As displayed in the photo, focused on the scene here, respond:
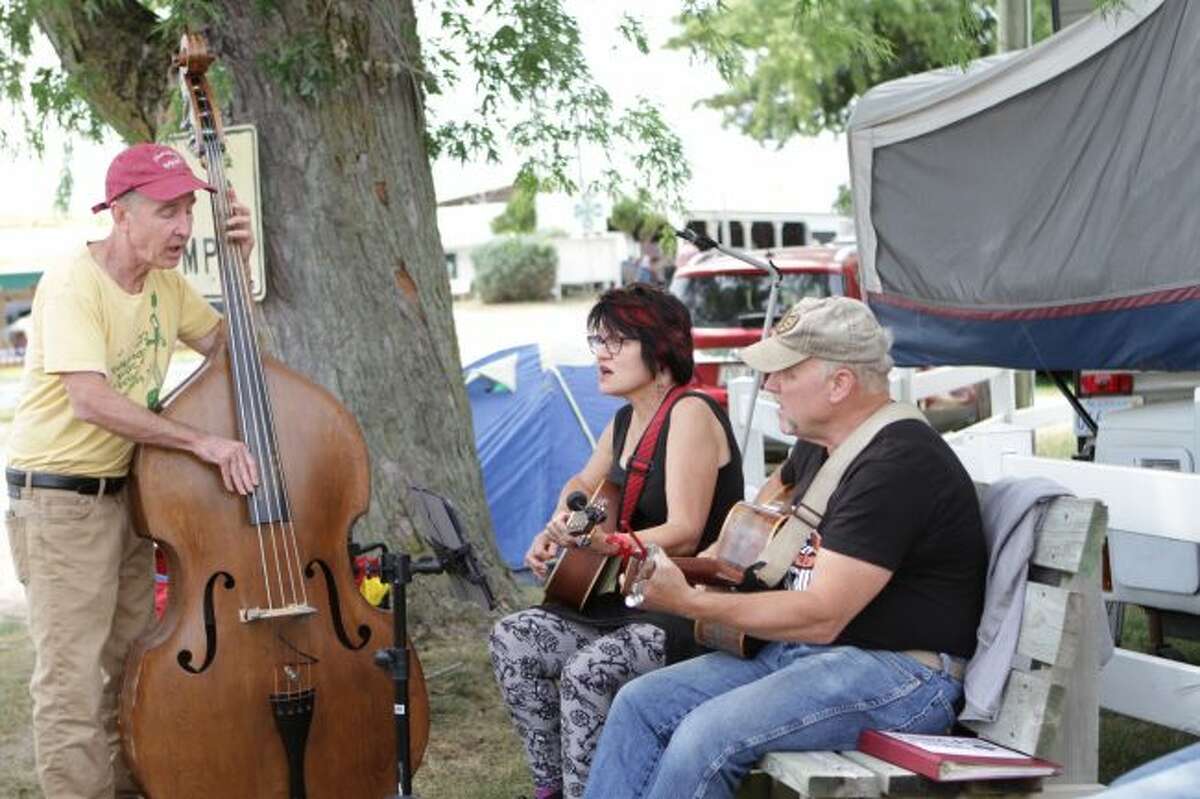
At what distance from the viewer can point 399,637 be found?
4227 mm

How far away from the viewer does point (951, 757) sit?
342cm

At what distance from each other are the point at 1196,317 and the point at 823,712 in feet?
7.25

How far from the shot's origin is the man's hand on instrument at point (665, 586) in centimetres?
366

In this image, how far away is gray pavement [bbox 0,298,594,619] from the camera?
9.91m

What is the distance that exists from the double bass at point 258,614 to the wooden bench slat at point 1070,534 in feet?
5.23

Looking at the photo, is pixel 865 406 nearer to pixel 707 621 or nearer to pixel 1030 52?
pixel 707 621

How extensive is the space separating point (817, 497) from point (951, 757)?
70cm

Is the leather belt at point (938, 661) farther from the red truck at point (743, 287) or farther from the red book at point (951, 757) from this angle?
the red truck at point (743, 287)

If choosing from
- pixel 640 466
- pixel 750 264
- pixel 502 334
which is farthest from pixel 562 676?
pixel 502 334

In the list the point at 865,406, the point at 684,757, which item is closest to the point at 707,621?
the point at 684,757

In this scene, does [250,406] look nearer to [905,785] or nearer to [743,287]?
[905,785]

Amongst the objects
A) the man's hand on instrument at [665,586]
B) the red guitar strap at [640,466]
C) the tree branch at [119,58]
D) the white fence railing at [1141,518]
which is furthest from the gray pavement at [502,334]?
the man's hand on instrument at [665,586]

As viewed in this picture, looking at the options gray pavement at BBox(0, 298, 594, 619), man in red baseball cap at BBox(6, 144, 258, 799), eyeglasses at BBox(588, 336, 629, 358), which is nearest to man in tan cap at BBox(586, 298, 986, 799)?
eyeglasses at BBox(588, 336, 629, 358)

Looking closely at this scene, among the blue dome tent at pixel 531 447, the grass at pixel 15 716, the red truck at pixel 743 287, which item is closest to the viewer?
the grass at pixel 15 716
